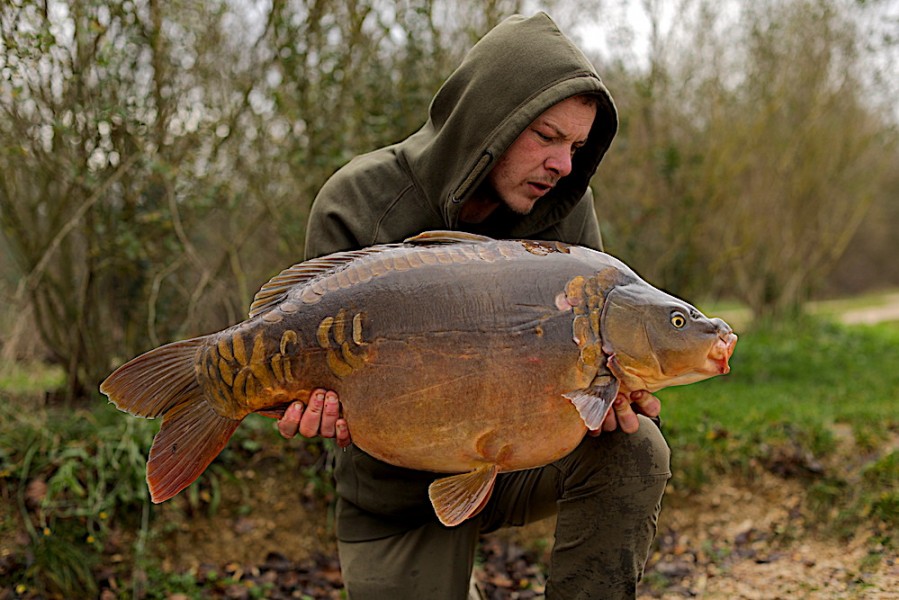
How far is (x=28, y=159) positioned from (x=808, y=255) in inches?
328

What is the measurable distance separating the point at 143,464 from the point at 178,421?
1733mm

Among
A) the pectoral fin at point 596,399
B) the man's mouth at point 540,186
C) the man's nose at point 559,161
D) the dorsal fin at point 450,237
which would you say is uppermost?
the man's nose at point 559,161

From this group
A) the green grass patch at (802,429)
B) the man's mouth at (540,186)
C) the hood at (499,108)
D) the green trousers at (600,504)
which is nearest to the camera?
the green trousers at (600,504)

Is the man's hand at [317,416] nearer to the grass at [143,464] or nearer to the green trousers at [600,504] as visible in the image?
the green trousers at [600,504]

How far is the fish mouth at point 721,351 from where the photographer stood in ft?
5.70

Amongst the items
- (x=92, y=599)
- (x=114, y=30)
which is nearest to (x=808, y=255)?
(x=114, y=30)

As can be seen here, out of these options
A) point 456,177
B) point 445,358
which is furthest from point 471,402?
point 456,177

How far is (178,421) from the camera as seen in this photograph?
193 cm

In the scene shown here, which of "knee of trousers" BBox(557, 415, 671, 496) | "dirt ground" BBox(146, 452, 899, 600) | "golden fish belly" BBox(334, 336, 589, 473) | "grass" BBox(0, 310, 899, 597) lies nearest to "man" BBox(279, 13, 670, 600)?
"knee of trousers" BBox(557, 415, 671, 496)

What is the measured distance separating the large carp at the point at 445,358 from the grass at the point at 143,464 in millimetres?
1542

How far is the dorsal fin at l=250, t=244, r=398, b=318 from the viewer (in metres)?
1.93

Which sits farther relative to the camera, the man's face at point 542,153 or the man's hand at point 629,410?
the man's face at point 542,153

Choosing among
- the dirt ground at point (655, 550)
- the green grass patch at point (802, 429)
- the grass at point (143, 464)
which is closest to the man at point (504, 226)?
the dirt ground at point (655, 550)

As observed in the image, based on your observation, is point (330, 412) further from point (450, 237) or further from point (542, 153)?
point (542, 153)
